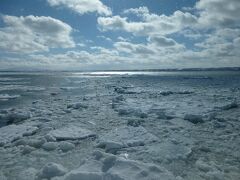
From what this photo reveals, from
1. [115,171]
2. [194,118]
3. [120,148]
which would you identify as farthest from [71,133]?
[194,118]

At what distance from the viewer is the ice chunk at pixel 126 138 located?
522 centimetres

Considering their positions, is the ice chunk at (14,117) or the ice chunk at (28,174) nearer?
the ice chunk at (28,174)

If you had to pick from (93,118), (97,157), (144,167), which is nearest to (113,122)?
(93,118)

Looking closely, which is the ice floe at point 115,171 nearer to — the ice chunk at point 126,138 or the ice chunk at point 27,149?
the ice chunk at point 126,138

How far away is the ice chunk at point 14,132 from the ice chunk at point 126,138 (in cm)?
202

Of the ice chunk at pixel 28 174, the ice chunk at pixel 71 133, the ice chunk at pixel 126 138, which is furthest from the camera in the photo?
the ice chunk at pixel 71 133

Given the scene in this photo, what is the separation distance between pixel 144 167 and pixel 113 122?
387cm

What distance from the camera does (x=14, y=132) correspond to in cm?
626

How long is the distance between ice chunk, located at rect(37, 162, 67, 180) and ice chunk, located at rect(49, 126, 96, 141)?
208cm

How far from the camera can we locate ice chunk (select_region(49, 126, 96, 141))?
5.97m

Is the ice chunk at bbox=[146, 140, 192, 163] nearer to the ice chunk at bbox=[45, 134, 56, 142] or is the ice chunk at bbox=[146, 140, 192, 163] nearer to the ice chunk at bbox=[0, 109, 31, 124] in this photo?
the ice chunk at bbox=[45, 134, 56, 142]

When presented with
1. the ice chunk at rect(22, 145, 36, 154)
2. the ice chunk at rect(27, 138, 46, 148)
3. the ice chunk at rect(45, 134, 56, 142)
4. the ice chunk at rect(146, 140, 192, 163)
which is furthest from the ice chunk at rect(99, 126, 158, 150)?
the ice chunk at rect(22, 145, 36, 154)

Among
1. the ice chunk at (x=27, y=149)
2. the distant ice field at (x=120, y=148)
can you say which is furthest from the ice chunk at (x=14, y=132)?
the ice chunk at (x=27, y=149)

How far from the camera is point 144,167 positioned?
388 centimetres
